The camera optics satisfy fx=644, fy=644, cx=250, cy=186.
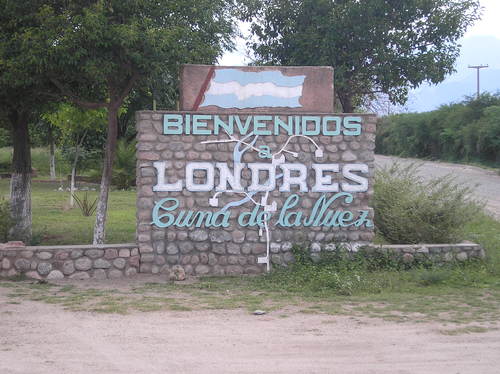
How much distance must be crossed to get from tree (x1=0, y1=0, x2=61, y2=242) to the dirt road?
388cm

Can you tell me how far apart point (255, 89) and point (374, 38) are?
24.4 feet

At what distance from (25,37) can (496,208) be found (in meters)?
15.0

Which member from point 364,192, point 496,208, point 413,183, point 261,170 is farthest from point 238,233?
point 496,208

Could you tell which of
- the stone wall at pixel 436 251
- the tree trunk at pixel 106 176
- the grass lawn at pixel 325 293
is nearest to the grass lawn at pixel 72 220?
the tree trunk at pixel 106 176

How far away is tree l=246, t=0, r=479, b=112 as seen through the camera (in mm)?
16344

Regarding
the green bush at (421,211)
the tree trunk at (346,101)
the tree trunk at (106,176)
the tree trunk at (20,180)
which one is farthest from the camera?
the tree trunk at (346,101)

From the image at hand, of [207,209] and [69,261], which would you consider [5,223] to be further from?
[207,209]

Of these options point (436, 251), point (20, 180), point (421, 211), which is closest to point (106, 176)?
point (20, 180)

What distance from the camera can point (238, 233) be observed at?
394 inches

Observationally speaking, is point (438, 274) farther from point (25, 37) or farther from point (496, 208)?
point (496, 208)

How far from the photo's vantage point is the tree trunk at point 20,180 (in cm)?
1177

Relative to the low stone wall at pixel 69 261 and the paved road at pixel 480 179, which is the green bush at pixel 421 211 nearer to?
the paved road at pixel 480 179

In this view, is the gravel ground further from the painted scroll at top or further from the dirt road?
the painted scroll at top

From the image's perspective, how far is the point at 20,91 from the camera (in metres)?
10.9
